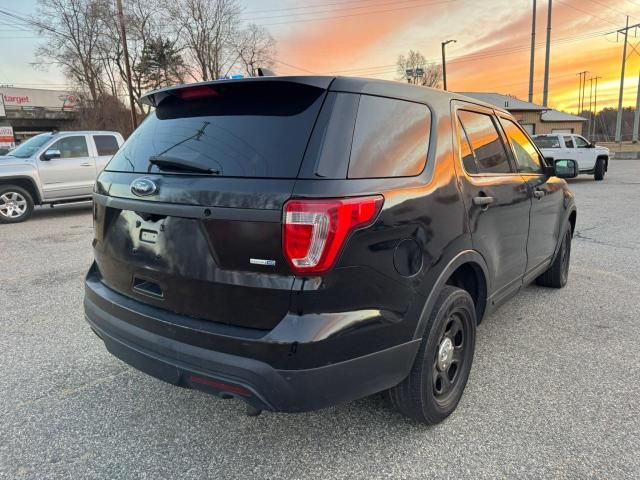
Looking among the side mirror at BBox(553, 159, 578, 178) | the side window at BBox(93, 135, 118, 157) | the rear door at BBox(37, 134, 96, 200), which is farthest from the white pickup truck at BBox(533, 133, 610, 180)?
the rear door at BBox(37, 134, 96, 200)

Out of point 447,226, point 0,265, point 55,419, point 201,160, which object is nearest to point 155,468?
point 55,419

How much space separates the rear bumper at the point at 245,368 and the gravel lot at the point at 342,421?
0.48 m

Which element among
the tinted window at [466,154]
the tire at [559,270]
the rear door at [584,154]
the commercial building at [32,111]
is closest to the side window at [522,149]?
the tinted window at [466,154]

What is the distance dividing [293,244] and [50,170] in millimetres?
10319

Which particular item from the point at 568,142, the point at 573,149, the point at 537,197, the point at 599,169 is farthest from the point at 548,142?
the point at 537,197

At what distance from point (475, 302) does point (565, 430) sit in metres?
0.90

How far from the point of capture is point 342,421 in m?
2.62

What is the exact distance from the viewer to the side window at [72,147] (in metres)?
10.4

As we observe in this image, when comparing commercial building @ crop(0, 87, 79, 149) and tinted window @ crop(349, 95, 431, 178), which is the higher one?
commercial building @ crop(0, 87, 79, 149)

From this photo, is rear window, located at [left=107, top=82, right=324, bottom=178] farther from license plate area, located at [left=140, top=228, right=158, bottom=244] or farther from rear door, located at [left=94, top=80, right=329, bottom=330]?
license plate area, located at [left=140, top=228, right=158, bottom=244]

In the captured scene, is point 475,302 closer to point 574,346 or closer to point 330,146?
point 574,346

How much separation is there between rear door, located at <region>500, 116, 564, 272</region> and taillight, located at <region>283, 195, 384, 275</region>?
2316mm

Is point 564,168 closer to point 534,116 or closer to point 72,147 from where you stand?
point 72,147

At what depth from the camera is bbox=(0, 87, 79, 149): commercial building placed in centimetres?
5969
